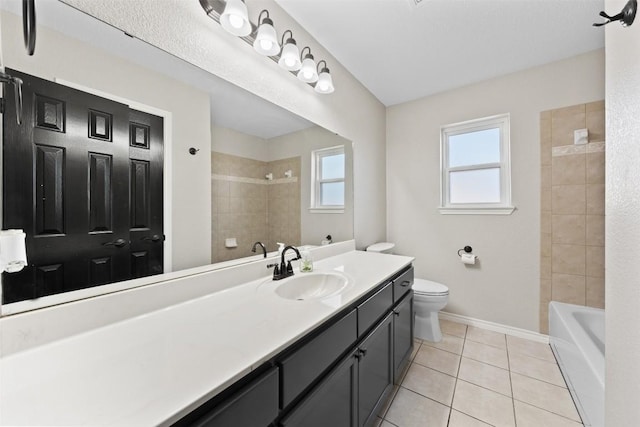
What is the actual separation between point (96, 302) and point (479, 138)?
3.04 m

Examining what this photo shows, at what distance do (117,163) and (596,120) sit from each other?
10.2 feet

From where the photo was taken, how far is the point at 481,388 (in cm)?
157

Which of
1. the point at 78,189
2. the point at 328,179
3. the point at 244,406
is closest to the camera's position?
the point at 244,406

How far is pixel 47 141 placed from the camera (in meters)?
0.70

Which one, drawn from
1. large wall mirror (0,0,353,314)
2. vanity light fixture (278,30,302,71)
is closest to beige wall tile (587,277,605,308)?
large wall mirror (0,0,353,314)

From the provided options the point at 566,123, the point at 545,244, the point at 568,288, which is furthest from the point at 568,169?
the point at 568,288

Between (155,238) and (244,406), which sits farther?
(155,238)

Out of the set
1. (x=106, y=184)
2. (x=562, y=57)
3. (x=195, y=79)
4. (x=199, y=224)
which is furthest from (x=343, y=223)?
(x=562, y=57)

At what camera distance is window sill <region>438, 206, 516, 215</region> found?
7.20ft

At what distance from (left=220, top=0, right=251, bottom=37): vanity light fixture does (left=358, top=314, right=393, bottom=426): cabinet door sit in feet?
5.18

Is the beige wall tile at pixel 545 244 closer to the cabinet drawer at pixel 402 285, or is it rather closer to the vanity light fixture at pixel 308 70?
the cabinet drawer at pixel 402 285

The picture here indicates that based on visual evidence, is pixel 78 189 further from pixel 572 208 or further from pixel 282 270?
pixel 572 208

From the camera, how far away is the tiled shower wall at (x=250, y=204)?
45.7 inches

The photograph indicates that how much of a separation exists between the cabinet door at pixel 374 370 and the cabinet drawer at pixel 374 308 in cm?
5
